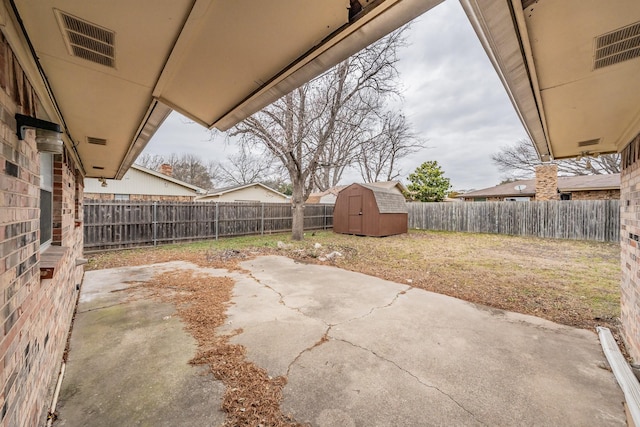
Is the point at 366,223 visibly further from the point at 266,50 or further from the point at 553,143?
the point at 266,50

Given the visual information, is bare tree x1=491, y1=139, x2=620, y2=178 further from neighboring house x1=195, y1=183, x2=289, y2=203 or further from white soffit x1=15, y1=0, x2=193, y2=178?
white soffit x1=15, y1=0, x2=193, y2=178

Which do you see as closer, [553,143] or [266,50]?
[266,50]

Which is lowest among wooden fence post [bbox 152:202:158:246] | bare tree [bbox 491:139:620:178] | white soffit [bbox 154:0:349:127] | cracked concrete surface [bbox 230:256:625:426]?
cracked concrete surface [bbox 230:256:625:426]

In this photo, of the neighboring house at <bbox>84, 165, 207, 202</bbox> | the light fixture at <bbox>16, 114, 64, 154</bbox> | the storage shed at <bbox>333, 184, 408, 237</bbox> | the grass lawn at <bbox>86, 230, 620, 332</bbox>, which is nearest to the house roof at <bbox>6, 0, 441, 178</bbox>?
the light fixture at <bbox>16, 114, 64, 154</bbox>

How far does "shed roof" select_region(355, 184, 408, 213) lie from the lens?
12058mm

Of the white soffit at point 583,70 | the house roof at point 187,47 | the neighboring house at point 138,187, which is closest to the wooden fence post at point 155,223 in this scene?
the neighboring house at point 138,187

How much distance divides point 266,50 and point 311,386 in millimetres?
2362

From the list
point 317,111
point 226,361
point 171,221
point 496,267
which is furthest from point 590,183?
point 171,221

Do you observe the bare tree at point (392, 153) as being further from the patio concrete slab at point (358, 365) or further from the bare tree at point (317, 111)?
the patio concrete slab at point (358, 365)

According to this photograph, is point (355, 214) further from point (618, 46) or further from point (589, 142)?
point (618, 46)

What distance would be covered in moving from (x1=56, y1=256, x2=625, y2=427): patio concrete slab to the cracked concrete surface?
0.01m

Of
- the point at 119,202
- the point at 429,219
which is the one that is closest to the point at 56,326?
the point at 119,202

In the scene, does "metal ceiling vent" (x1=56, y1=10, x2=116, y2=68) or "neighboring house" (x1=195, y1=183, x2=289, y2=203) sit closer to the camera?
"metal ceiling vent" (x1=56, y1=10, x2=116, y2=68)

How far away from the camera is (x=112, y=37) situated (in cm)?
117
